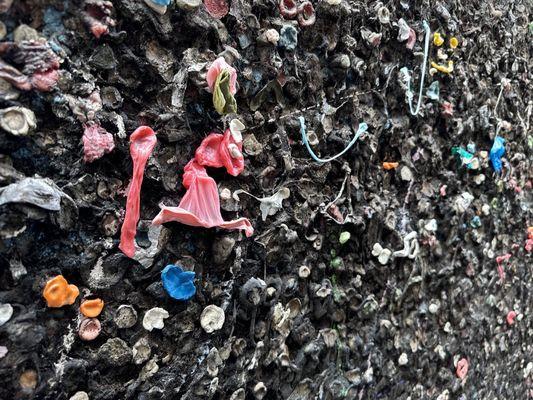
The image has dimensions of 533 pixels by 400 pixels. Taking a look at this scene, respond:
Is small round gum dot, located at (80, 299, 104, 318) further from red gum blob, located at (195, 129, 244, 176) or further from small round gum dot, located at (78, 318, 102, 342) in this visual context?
red gum blob, located at (195, 129, 244, 176)

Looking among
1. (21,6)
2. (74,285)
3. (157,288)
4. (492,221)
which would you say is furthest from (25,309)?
(492,221)

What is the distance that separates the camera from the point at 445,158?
138 centimetres

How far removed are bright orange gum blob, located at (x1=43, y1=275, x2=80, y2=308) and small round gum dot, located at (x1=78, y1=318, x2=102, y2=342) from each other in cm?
4

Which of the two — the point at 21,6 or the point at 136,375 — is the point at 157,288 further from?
the point at 21,6

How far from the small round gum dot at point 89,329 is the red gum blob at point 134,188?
10cm

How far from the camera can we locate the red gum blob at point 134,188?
649mm

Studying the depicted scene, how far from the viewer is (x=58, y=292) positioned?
59 centimetres

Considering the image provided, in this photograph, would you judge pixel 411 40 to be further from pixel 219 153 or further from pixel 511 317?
pixel 511 317

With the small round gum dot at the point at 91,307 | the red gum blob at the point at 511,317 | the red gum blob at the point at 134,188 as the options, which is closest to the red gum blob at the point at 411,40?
the red gum blob at the point at 134,188

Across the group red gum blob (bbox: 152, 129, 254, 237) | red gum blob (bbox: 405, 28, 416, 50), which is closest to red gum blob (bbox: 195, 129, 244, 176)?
red gum blob (bbox: 152, 129, 254, 237)

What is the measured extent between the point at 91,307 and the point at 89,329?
0.10ft

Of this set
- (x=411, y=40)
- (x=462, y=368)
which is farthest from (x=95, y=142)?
(x=462, y=368)

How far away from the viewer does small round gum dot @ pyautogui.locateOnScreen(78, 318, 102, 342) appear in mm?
623

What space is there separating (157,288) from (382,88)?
72cm
